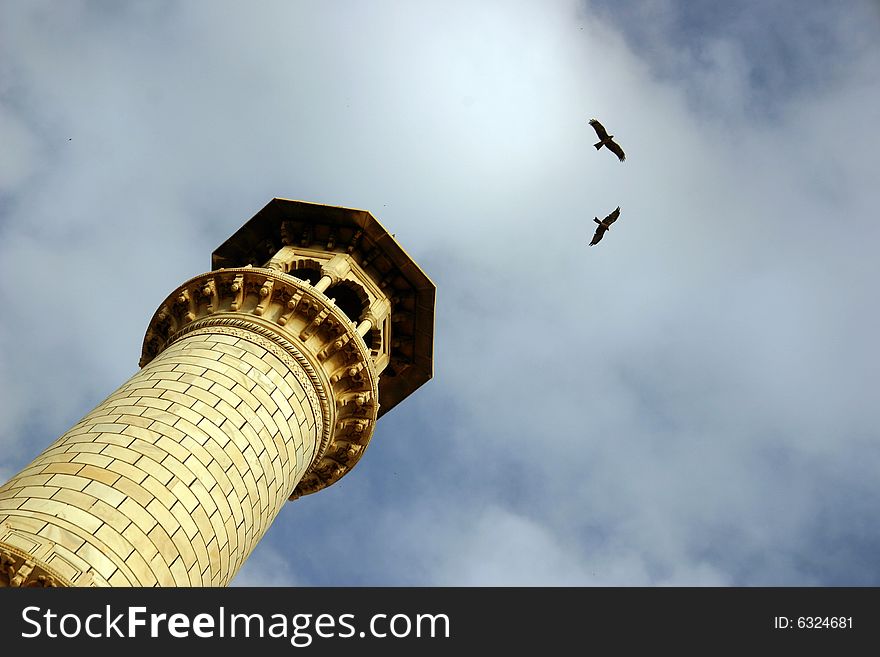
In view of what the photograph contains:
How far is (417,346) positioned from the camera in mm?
22766

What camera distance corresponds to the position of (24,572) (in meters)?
11.2

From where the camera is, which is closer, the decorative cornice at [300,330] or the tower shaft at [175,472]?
the tower shaft at [175,472]

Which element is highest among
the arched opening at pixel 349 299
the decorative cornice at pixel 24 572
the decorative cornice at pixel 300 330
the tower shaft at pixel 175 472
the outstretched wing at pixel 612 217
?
the outstretched wing at pixel 612 217

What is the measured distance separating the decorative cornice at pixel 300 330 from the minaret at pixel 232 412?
33 mm

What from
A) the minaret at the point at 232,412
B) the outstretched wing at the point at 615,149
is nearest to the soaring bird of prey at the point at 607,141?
the outstretched wing at the point at 615,149

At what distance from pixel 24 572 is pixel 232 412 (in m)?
4.67

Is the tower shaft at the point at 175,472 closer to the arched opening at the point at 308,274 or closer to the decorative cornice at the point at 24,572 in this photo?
the decorative cornice at the point at 24,572

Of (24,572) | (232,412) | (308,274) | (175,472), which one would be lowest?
(24,572)

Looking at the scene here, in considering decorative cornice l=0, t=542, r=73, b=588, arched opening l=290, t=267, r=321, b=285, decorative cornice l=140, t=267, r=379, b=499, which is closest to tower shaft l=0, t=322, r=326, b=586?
decorative cornice l=0, t=542, r=73, b=588

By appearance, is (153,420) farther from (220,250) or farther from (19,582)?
(220,250)

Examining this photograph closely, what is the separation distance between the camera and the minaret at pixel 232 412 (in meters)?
12.4

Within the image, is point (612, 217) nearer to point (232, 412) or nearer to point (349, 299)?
point (349, 299)

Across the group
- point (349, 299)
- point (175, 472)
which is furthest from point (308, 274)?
point (175, 472)

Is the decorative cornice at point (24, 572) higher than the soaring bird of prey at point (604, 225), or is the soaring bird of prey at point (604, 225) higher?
the soaring bird of prey at point (604, 225)
